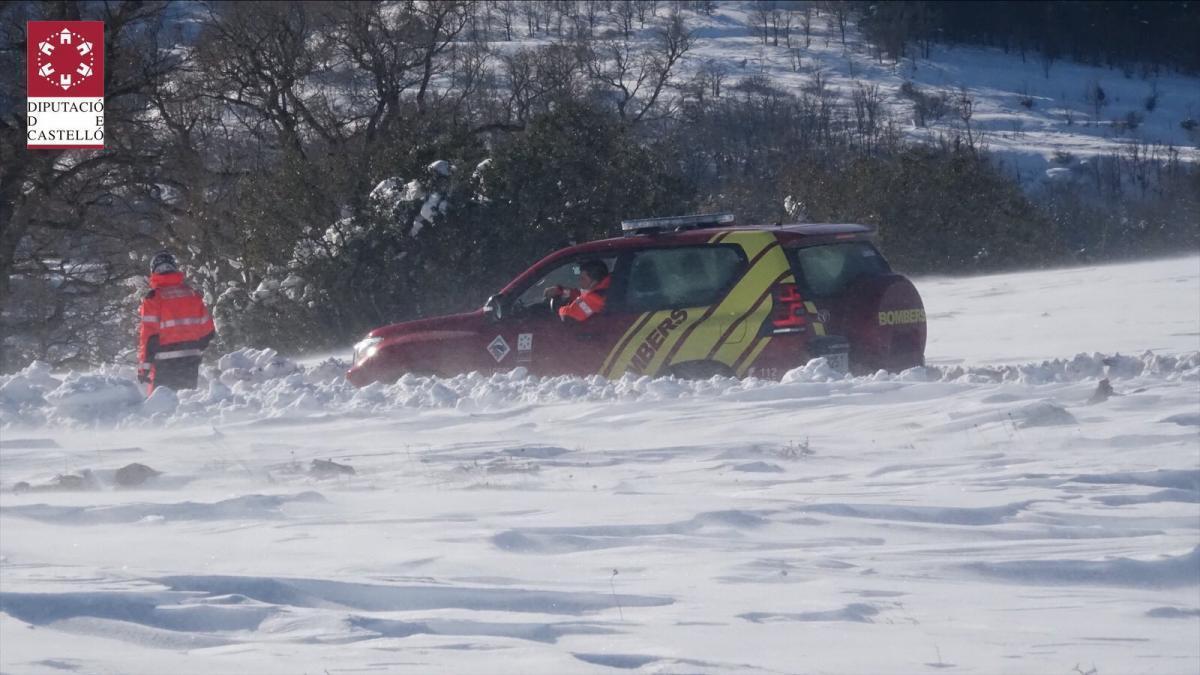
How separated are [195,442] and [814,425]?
4085 millimetres

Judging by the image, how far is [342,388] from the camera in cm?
1078

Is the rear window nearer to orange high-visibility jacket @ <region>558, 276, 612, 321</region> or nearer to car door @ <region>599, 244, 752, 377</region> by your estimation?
car door @ <region>599, 244, 752, 377</region>

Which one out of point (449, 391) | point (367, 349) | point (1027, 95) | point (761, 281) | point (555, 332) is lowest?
point (449, 391)

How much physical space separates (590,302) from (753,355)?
1346mm

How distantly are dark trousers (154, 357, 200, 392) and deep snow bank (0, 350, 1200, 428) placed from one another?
99cm

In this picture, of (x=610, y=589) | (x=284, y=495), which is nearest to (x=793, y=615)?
(x=610, y=589)

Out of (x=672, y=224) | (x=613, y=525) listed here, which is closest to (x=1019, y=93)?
(x=672, y=224)

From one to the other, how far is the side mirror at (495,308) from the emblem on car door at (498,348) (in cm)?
17

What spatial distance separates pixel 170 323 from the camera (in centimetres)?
1210

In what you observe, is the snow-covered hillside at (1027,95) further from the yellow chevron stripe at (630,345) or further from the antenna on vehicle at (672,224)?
the yellow chevron stripe at (630,345)

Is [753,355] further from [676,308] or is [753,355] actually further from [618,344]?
[618,344]

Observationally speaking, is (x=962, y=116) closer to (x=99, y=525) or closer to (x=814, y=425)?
(x=814, y=425)

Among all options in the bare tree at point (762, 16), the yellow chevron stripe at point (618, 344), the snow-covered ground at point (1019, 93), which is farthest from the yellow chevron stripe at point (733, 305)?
the bare tree at point (762, 16)

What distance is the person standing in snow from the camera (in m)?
12.0
